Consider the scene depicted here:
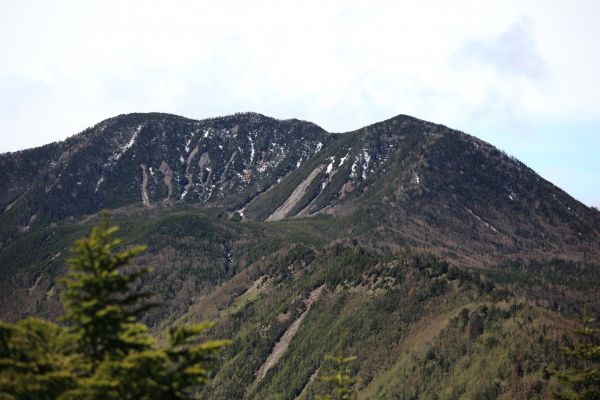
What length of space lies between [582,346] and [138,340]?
35.7m

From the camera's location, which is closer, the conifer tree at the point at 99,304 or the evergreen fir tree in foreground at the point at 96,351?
the evergreen fir tree in foreground at the point at 96,351

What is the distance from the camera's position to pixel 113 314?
36188mm

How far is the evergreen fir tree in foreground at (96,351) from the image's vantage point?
113 ft

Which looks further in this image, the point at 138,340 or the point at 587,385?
the point at 587,385

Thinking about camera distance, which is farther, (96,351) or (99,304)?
(96,351)

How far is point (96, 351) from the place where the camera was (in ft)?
121

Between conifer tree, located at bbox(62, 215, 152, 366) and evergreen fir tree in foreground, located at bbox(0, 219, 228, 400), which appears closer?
evergreen fir tree in foreground, located at bbox(0, 219, 228, 400)

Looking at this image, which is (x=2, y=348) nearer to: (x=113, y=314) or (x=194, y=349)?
(x=113, y=314)

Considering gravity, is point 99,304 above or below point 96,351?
above

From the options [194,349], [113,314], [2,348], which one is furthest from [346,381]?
[2,348]

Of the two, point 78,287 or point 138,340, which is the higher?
point 78,287

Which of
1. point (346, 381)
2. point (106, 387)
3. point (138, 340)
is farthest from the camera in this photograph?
Answer: point (346, 381)

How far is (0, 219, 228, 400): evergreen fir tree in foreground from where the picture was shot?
34594 millimetres

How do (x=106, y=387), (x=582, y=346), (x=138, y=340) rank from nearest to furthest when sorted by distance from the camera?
(x=106, y=387) → (x=138, y=340) → (x=582, y=346)
